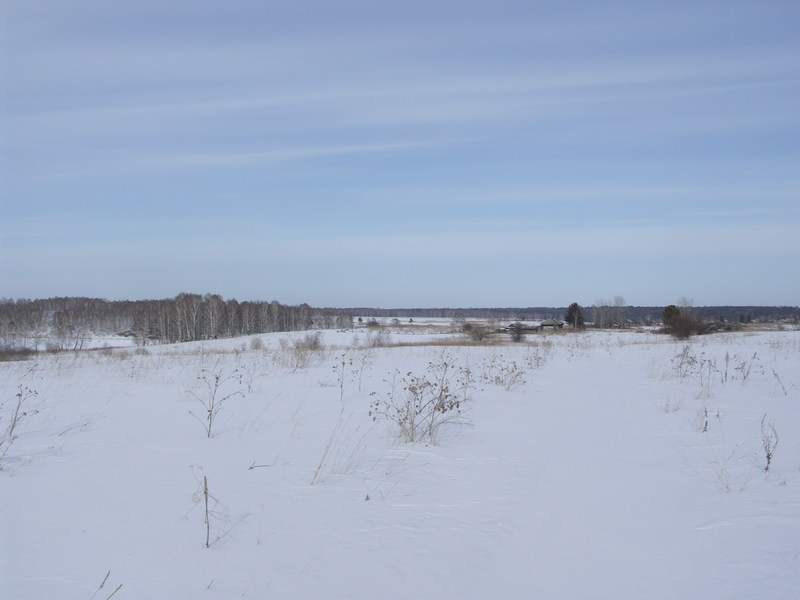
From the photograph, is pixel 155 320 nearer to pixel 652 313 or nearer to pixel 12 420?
pixel 12 420

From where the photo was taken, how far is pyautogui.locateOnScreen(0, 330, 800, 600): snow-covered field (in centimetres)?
253

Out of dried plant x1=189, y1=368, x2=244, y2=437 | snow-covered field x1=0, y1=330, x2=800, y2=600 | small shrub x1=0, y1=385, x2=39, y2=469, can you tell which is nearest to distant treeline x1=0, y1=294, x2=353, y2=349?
dried plant x1=189, y1=368, x2=244, y2=437

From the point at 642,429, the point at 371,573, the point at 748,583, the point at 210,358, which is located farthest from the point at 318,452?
the point at 210,358

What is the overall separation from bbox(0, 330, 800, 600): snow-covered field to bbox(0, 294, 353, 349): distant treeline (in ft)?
131

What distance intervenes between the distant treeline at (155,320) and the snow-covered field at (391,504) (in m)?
39.8

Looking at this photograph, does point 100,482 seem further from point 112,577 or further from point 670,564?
point 670,564

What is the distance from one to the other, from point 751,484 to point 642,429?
7.47ft

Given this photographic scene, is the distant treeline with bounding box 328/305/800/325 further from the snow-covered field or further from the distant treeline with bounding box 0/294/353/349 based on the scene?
the distant treeline with bounding box 0/294/353/349

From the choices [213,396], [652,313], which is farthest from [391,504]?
[652,313]

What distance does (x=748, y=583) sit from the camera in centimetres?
258

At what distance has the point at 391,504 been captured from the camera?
11.7ft

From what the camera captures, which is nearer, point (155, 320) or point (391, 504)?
point (391, 504)

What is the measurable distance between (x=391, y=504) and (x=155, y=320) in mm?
74450

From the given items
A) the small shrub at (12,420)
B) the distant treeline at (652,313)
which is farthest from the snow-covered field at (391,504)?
the distant treeline at (652,313)
